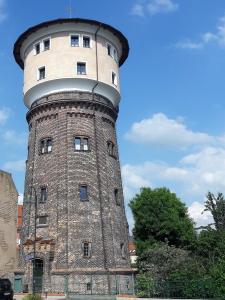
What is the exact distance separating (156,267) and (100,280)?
3.94 m

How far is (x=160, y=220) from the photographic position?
41344 millimetres

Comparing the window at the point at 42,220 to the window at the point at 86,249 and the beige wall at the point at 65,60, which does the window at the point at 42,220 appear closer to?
the window at the point at 86,249

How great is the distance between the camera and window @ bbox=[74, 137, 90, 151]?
32.6 metres

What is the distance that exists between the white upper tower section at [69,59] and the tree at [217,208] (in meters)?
13.0

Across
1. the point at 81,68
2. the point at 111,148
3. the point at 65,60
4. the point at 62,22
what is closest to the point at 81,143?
the point at 111,148

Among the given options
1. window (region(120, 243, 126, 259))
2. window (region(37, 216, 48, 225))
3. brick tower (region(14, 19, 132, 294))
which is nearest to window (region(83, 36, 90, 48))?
brick tower (region(14, 19, 132, 294))

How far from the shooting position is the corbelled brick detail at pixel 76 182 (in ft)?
98.0

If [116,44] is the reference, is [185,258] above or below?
below

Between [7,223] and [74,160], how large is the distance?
441 inches

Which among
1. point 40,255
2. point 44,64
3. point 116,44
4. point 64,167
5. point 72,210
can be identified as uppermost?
point 116,44

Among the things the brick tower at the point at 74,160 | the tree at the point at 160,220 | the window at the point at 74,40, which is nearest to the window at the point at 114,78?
the brick tower at the point at 74,160

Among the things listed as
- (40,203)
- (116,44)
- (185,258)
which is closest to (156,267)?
(185,258)

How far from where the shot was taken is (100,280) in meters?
29.3

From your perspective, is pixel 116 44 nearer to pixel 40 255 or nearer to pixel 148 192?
A: pixel 148 192
